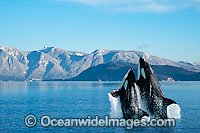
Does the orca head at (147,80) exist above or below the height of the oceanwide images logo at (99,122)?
above

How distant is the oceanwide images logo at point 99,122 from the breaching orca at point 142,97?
82.9 inches

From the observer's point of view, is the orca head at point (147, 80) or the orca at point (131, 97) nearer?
the orca at point (131, 97)

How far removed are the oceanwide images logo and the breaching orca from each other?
211cm

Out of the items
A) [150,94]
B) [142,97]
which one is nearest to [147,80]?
[150,94]

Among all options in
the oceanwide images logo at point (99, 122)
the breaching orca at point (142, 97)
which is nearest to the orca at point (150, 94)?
the breaching orca at point (142, 97)

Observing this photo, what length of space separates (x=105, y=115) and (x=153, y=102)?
1897 centimetres

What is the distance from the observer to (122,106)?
55219 mm

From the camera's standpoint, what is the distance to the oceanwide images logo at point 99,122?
57037mm

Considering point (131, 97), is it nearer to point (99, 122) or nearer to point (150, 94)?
point (150, 94)

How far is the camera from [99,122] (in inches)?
2453

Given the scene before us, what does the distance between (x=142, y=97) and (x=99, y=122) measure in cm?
1239

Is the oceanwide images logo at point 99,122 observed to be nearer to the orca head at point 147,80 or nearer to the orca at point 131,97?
the orca at point 131,97

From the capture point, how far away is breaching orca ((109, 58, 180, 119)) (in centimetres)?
Result: 5388

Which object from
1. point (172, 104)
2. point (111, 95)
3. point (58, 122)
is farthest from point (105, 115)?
point (172, 104)
